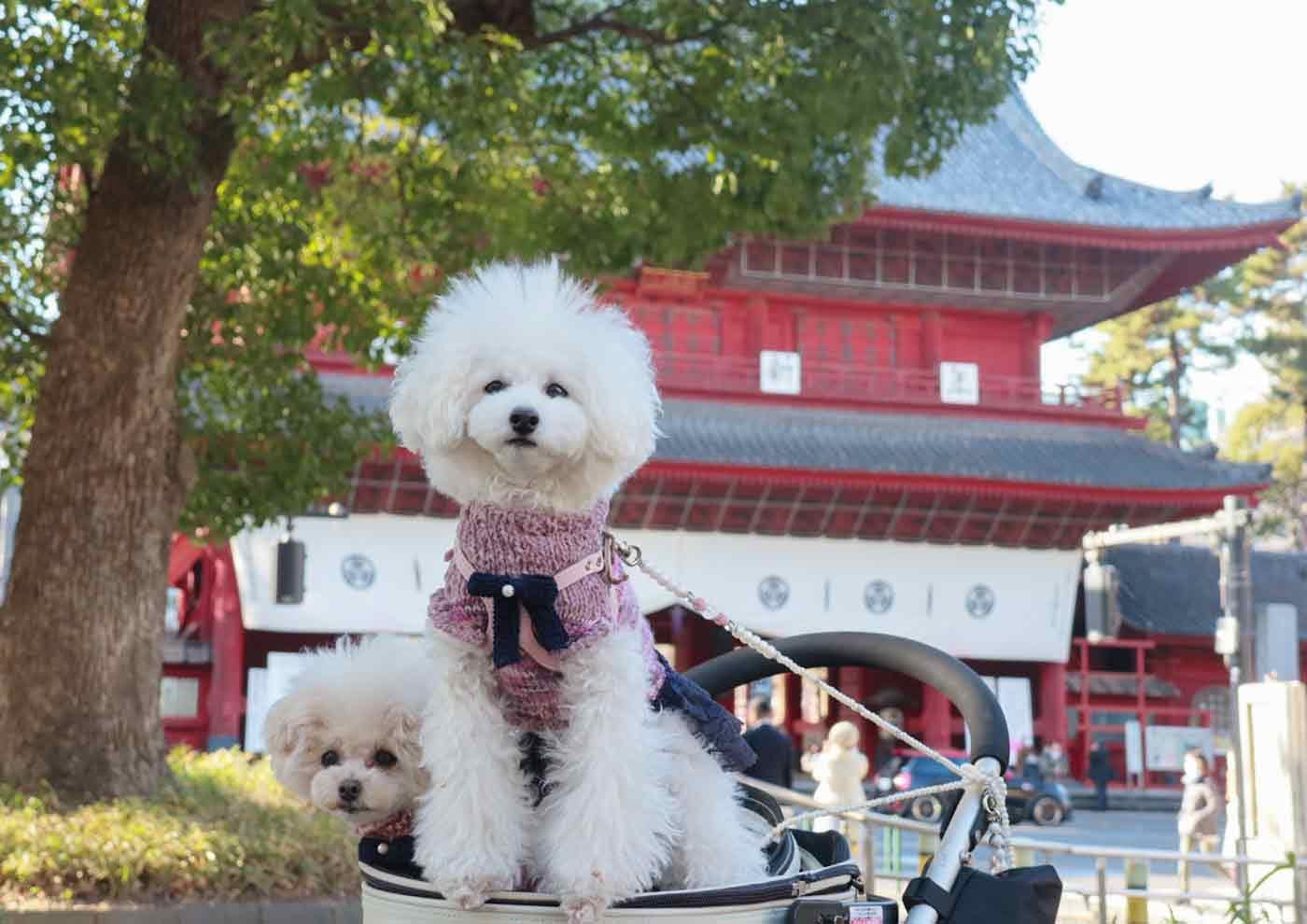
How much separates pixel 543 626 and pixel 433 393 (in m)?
0.41

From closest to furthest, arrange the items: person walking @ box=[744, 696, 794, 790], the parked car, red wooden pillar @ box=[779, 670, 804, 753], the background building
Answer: person walking @ box=[744, 696, 794, 790]
the parked car
the background building
red wooden pillar @ box=[779, 670, 804, 753]

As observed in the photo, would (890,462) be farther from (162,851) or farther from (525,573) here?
(525,573)

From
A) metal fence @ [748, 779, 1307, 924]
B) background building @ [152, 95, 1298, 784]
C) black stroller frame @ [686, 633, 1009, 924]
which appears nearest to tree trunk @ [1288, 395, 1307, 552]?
background building @ [152, 95, 1298, 784]

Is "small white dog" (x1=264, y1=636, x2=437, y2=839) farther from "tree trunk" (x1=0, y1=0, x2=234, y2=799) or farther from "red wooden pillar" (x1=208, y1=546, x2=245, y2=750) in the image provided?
"red wooden pillar" (x1=208, y1=546, x2=245, y2=750)

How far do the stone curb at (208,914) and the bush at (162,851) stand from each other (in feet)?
0.50

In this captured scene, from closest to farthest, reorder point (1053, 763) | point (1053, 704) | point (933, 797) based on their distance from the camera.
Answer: point (933, 797)
point (1053, 763)
point (1053, 704)

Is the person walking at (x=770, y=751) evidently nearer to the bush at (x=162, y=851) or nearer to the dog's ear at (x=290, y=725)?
the bush at (x=162, y=851)

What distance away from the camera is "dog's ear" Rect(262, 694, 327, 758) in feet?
8.22

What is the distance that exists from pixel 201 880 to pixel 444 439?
17.8 feet

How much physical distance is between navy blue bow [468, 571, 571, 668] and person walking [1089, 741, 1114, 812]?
77.6 feet

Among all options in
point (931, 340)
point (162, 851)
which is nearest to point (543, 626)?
point (162, 851)

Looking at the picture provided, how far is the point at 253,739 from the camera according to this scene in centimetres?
2066

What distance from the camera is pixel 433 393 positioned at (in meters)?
2.39

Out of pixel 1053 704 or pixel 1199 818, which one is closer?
pixel 1199 818
